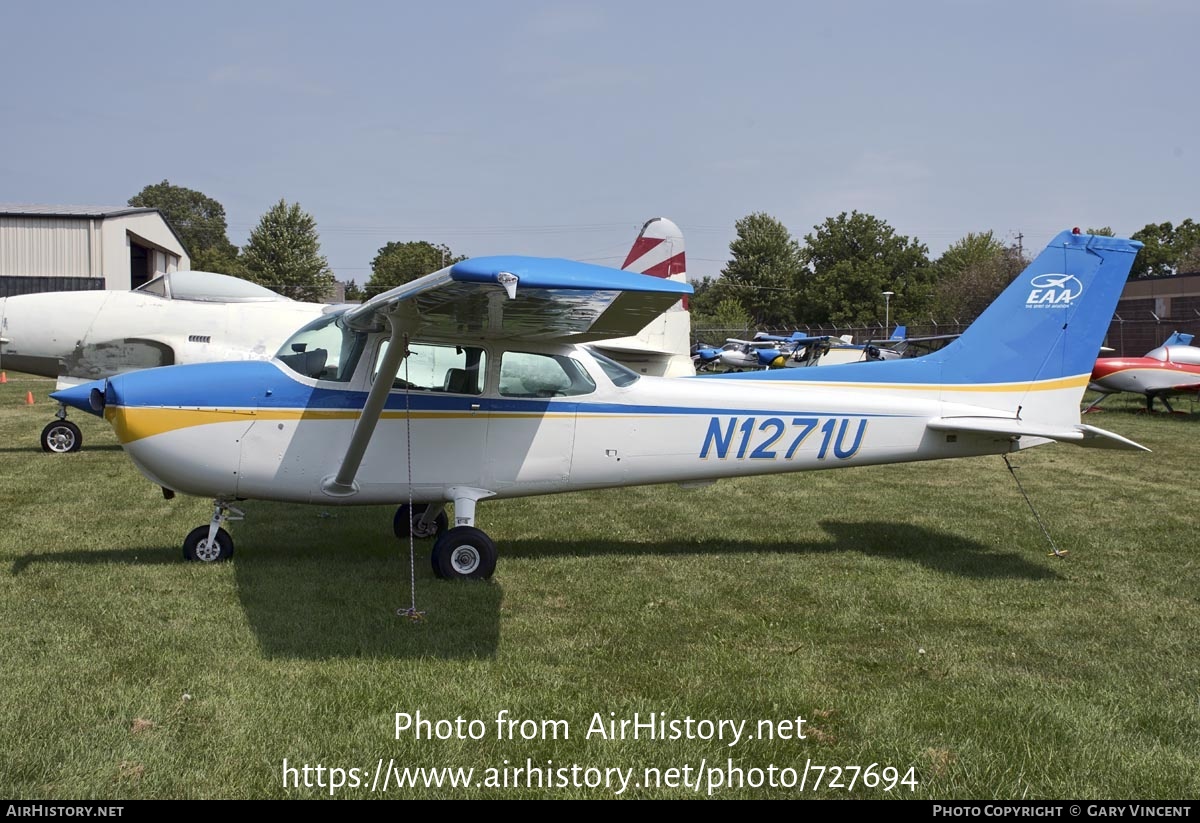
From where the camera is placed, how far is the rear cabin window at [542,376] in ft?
22.6

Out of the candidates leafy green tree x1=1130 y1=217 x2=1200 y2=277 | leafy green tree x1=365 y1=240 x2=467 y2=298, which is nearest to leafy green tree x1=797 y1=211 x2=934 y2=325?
leafy green tree x1=1130 y1=217 x2=1200 y2=277

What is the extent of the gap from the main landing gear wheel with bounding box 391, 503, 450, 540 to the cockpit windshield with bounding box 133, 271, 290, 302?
5.18 meters

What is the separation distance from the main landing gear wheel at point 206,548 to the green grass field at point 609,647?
126 millimetres

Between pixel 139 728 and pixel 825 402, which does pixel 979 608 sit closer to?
pixel 825 402

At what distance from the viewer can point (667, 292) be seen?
457cm

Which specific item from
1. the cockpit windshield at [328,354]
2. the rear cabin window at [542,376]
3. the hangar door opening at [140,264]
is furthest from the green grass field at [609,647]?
the hangar door opening at [140,264]

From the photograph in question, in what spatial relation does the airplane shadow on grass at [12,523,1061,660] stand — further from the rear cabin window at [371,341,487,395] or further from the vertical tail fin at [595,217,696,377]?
the vertical tail fin at [595,217,696,377]

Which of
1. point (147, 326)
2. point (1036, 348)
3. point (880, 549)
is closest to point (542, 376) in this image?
point (880, 549)

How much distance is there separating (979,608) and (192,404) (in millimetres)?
5273

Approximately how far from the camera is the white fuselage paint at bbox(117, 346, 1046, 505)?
6.57m

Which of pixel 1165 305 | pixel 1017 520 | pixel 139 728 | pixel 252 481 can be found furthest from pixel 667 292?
pixel 1165 305

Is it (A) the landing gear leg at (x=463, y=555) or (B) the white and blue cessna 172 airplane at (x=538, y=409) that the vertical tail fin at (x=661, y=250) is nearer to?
(B) the white and blue cessna 172 airplane at (x=538, y=409)

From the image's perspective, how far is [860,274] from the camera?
76.7m

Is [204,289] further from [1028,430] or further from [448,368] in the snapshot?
[1028,430]
